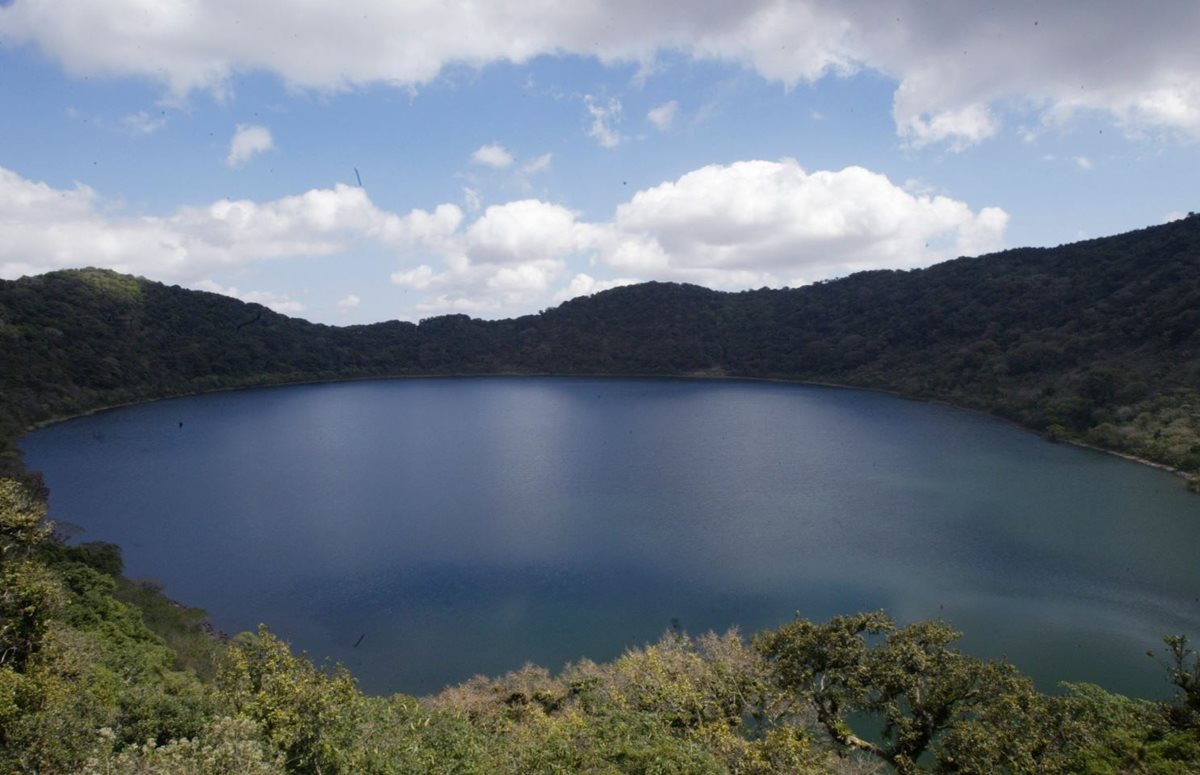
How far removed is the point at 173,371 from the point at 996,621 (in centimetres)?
9368

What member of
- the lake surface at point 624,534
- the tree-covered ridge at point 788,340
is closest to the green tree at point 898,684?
the lake surface at point 624,534

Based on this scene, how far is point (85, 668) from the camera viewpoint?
12906 mm

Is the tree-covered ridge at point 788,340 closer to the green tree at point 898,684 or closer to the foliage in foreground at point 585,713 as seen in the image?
the green tree at point 898,684

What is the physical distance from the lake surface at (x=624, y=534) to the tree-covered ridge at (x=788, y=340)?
6540 millimetres

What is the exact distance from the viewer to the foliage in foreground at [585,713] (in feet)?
33.5

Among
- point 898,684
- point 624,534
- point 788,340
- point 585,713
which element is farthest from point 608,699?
point 788,340

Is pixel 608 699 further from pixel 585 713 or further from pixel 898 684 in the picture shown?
pixel 898 684

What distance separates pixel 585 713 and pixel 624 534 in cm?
1894

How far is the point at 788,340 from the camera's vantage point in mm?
105438

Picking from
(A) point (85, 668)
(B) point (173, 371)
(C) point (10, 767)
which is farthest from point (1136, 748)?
(B) point (173, 371)

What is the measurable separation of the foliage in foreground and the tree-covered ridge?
41.1m

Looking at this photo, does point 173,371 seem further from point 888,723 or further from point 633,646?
point 888,723

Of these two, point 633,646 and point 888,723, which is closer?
point 888,723

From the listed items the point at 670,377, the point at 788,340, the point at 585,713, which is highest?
the point at 788,340
